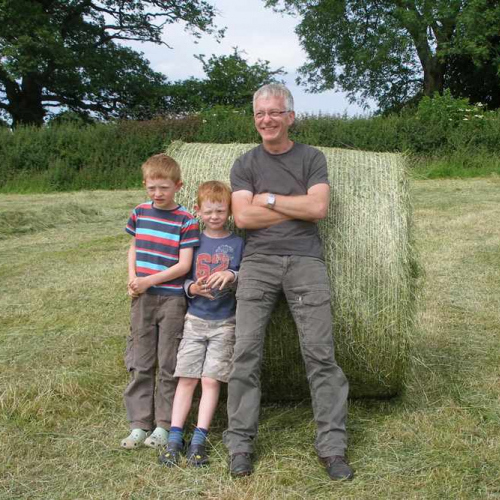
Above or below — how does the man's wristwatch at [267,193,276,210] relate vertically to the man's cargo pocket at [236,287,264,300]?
above

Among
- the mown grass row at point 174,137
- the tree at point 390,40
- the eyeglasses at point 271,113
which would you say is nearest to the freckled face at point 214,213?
the eyeglasses at point 271,113

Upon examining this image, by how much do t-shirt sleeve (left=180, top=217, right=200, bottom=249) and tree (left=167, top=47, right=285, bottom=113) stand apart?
22.4 meters

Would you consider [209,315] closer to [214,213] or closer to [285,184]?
[214,213]

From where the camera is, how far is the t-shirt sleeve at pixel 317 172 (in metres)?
3.50

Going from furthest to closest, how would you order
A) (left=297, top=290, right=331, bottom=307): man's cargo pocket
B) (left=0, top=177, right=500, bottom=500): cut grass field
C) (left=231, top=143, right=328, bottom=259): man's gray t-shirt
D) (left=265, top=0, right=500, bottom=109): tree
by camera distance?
(left=265, top=0, right=500, bottom=109): tree < (left=231, top=143, right=328, bottom=259): man's gray t-shirt < (left=297, top=290, right=331, bottom=307): man's cargo pocket < (left=0, top=177, right=500, bottom=500): cut grass field

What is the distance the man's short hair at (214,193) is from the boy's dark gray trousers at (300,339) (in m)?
0.32

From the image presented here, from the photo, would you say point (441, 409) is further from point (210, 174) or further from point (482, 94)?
point (482, 94)

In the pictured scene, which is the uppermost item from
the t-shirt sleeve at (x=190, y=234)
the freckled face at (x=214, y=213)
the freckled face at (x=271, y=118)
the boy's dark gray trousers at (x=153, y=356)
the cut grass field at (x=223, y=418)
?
the freckled face at (x=271, y=118)

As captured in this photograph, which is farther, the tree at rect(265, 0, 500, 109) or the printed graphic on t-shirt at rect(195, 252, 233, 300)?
the tree at rect(265, 0, 500, 109)

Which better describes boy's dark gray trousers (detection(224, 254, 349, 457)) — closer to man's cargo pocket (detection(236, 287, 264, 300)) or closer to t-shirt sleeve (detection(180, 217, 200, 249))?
man's cargo pocket (detection(236, 287, 264, 300))

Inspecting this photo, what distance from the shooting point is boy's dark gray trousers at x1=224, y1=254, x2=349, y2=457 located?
10.5ft

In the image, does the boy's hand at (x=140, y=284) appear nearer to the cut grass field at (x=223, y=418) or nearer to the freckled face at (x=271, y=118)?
the cut grass field at (x=223, y=418)

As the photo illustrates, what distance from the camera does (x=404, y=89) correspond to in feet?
89.1

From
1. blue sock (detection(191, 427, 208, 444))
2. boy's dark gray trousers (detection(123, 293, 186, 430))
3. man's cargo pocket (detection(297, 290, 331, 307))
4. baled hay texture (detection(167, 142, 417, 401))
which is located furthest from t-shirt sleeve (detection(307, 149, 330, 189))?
blue sock (detection(191, 427, 208, 444))
